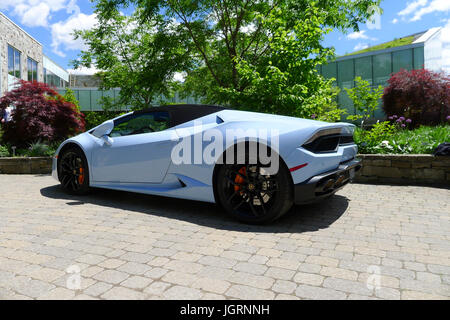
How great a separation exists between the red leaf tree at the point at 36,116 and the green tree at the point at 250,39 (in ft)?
9.89

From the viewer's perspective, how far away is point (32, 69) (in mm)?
26969

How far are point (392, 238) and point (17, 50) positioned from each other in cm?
2698

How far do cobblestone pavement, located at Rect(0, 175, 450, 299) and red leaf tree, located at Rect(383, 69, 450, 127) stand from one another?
1431 cm

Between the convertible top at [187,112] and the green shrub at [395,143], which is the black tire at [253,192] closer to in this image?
the convertible top at [187,112]

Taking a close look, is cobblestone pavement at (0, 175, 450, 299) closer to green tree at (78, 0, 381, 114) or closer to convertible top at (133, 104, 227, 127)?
convertible top at (133, 104, 227, 127)

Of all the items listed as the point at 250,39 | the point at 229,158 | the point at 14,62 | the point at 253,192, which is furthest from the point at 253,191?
the point at 14,62

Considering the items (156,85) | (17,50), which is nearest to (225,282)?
(156,85)

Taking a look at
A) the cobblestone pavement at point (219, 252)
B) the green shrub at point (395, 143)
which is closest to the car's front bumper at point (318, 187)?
the cobblestone pavement at point (219, 252)

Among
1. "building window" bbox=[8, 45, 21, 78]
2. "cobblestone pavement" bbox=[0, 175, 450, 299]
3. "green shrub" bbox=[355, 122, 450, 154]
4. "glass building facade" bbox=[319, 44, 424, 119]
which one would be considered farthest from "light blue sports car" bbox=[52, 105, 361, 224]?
"glass building facade" bbox=[319, 44, 424, 119]

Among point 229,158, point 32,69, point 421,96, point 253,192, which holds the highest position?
point 32,69

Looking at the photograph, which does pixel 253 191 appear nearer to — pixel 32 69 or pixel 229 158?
pixel 229 158

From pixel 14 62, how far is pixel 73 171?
22.2 m

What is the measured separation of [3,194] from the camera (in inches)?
230

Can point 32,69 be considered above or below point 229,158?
above
